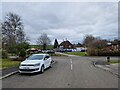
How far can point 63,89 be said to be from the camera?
8.62 metres

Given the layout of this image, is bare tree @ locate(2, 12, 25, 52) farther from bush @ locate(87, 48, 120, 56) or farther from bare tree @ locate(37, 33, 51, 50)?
bare tree @ locate(37, 33, 51, 50)

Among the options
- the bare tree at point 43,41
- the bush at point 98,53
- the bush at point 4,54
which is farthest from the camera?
the bare tree at point 43,41

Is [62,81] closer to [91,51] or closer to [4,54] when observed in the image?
[4,54]

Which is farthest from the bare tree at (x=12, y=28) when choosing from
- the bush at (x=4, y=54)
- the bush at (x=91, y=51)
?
the bush at (x=91, y=51)

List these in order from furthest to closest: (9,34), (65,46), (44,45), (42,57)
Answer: (65,46), (44,45), (9,34), (42,57)

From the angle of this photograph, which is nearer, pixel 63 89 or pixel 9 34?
pixel 63 89

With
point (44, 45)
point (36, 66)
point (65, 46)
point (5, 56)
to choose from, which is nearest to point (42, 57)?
point (36, 66)

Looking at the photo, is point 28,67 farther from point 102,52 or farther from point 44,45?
point 44,45

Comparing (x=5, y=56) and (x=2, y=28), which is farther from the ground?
(x=2, y=28)

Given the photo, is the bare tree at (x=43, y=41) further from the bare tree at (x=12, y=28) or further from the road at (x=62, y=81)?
the road at (x=62, y=81)

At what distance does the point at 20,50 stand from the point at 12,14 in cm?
1403

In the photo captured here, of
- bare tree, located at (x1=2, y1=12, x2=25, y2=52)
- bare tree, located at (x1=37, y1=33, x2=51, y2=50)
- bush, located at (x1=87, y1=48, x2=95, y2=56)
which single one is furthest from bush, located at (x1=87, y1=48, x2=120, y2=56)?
bare tree, located at (x1=37, y1=33, x2=51, y2=50)

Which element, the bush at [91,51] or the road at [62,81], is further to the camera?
the bush at [91,51]

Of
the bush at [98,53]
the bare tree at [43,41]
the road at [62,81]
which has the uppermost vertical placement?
the bare tree at [43,41]
